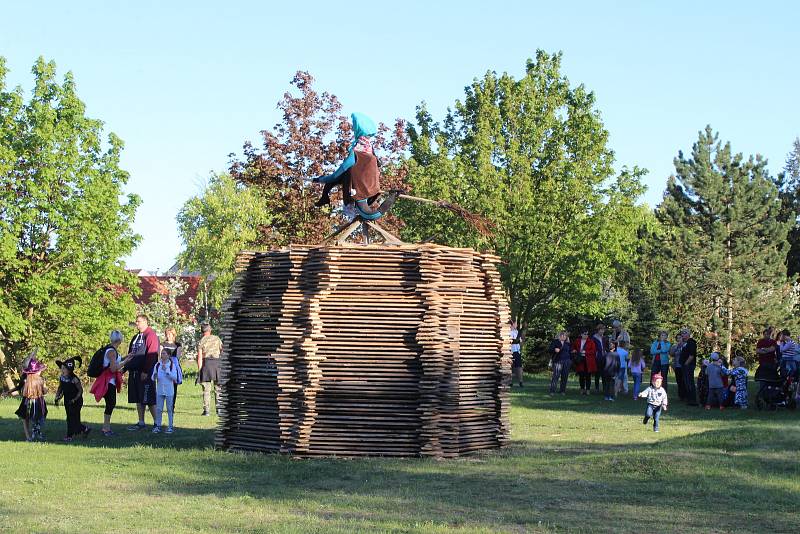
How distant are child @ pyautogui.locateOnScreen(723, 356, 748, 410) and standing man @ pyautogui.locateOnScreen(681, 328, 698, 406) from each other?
3.32 ft

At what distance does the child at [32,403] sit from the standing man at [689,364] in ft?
48.4

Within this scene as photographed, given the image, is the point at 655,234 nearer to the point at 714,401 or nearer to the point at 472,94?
the point at 472,94

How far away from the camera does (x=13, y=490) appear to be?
12117 millimetres

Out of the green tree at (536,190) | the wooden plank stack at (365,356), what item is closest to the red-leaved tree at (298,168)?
the green tree at (536,190)

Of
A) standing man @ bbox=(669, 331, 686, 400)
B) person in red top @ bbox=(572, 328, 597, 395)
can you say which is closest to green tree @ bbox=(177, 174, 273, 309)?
person in red top @ bbox=(572, 328, 597, 395)

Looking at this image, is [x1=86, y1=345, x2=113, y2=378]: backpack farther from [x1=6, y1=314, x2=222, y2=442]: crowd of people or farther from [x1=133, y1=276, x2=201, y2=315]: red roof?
[x1=133, y1=276, x2=201, y2=315]: red roof

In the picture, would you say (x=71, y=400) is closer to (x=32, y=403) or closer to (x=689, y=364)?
(x=32, y=403)

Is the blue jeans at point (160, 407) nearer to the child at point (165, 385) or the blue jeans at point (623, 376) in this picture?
the child at point (165, 385)

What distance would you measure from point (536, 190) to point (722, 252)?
35.1 ft

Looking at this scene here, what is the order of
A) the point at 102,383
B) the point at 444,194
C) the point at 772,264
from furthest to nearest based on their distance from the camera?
the point at 772,264
the point at 444,194
the point at 102,383

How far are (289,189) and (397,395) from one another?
20599mm


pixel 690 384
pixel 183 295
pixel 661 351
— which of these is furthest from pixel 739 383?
pixel 183 295

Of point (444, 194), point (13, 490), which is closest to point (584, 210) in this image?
point (444, 194)

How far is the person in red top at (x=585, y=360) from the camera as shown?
27.6m
